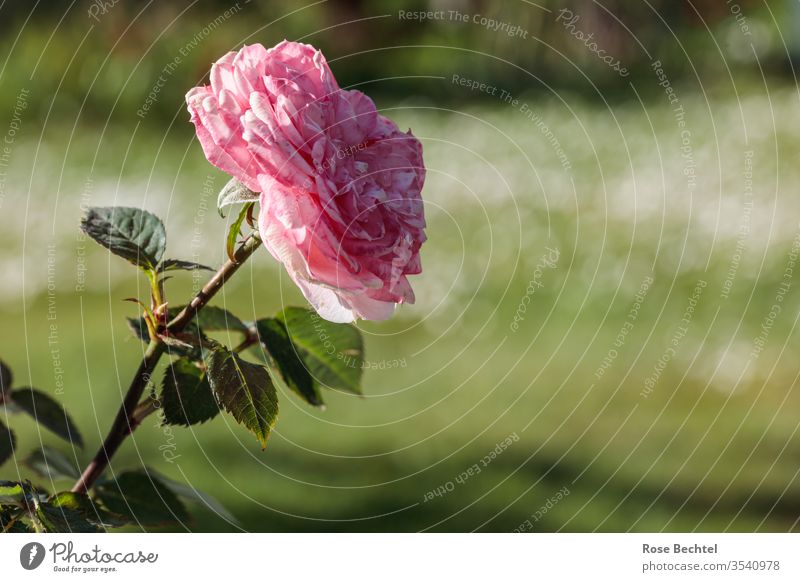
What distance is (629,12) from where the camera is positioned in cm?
403

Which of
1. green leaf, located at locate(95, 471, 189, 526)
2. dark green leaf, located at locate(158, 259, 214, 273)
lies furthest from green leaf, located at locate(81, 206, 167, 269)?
green leaf, located at locate(95, 471, 189, 526)

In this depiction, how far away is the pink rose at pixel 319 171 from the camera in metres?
0.36

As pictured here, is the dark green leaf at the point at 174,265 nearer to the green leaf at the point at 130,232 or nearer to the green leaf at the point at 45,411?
the green leaf at the point at 130,232

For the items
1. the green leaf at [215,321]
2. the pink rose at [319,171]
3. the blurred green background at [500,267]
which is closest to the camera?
the pink rose at [319,171]

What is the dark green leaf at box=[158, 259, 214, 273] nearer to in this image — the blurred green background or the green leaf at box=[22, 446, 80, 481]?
the green leaf at box=[22, 446, 80, 481]

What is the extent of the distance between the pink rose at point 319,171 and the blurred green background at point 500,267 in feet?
2.28

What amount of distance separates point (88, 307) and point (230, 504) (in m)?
1.17

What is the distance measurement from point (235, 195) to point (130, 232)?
0.28ft

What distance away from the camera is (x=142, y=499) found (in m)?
0.47

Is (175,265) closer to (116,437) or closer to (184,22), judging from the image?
(116,437)

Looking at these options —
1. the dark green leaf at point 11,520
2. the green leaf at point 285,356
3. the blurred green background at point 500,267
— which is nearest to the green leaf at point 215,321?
the green leaf at point 285,356
